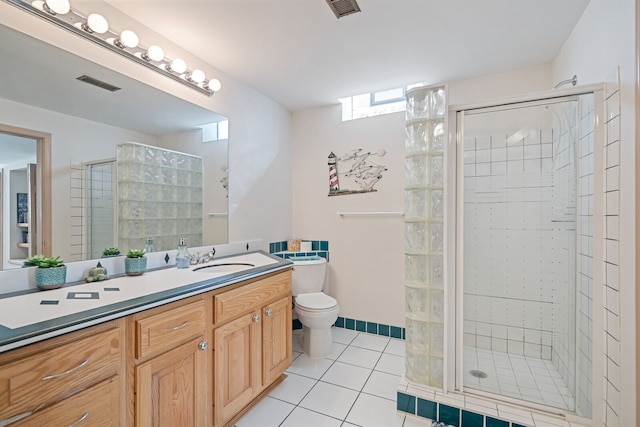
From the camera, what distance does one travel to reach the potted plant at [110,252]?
60.6 inches

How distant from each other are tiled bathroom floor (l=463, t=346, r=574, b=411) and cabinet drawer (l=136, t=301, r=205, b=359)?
1.51 m

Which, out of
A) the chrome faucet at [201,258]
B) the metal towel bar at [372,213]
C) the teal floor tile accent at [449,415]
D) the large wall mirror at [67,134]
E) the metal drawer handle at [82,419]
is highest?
the large wall mirror at [67,134]

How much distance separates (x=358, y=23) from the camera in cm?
171

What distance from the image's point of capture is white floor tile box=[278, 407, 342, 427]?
160cm

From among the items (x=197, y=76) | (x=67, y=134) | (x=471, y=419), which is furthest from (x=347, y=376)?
(x=197, y=76)

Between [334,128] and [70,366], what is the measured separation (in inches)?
102

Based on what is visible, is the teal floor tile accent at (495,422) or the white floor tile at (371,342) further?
the white floor tile at (371,342)

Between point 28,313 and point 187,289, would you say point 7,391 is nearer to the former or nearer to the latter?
point 28,313

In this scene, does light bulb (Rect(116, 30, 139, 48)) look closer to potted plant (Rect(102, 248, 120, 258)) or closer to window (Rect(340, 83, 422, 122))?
potted plant (Rect(102, 248, 120, 258))

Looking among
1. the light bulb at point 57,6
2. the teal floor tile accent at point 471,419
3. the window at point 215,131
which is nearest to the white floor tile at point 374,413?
the teal floor tile accent at point 471,419

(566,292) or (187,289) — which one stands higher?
(187,289)

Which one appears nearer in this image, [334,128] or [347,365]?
[347,365]

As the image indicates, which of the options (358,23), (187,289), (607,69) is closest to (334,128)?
(358,23)

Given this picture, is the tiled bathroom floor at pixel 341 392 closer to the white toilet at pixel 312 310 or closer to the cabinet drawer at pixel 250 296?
the white toilet at pixel 312 310
